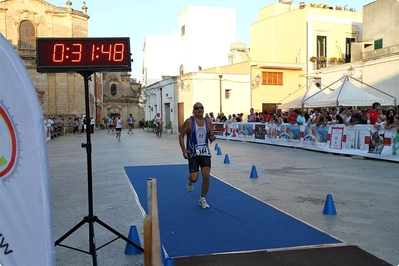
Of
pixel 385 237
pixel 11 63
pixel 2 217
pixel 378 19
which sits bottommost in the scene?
Result: pixel 385 237

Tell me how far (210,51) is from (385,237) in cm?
4352

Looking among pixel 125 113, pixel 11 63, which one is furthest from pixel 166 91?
pixel 11 63

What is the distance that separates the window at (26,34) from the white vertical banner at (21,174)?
45435mm

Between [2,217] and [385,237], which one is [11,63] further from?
[385,237]

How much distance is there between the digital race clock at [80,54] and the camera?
4586 millimetres

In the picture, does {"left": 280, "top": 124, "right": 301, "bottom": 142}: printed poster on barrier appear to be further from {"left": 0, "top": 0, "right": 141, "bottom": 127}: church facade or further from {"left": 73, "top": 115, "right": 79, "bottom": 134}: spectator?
{"left": 0, "top": 0, "right": 141, "bottom": 127}: church facade

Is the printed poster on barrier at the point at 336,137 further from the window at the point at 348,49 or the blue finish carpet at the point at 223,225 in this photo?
the window at the point at 348,49

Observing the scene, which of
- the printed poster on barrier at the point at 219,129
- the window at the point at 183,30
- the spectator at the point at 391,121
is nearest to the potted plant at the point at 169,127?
the printed poster on barrier at the point at 219,129

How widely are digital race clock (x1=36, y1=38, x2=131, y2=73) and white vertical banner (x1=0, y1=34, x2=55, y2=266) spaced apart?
183 centimetres

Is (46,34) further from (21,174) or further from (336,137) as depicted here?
(21,174)

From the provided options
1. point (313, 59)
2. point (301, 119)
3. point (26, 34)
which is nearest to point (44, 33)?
point (26, 34)

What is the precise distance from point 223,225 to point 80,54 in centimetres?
320

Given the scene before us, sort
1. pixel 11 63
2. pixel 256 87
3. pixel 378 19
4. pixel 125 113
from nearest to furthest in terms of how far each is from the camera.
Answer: pixel 11 63 < pixel 378 19 < pixel 256 87 < pixel 125 113

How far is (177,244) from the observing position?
500cm
